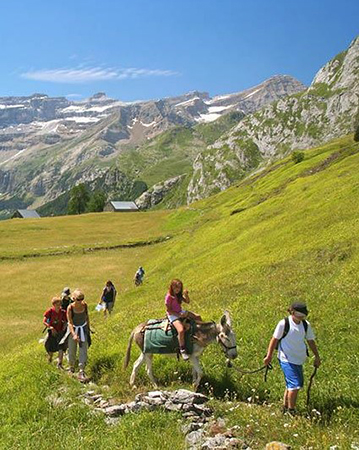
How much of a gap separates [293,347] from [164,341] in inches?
193

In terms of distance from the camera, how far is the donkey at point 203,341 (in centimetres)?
1464

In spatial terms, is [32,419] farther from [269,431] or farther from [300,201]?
[300,201]

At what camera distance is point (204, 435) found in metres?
12.1

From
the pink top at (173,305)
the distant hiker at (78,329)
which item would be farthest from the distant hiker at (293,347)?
the distant hiker at (78,329)

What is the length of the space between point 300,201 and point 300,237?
16.1 metres

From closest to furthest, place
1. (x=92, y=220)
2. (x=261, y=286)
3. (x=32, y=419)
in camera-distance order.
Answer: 1. (x=32, y=419)
2. (x=261, y=286)
3. (x=92, y=220)

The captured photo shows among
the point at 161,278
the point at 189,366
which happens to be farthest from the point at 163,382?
the point at 161,278

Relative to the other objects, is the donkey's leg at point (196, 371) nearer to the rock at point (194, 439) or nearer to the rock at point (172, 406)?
the rock at point (172, 406)

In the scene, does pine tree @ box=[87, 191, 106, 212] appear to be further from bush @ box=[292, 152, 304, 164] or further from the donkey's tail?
the donkey's tail

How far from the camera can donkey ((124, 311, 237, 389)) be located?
14.6 meters

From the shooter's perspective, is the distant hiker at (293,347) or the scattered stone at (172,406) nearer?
the distant hiker at (293,347)

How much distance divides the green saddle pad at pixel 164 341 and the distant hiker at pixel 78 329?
3.47 metres

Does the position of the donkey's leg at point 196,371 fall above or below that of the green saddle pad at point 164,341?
below

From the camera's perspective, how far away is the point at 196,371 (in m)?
15.1
